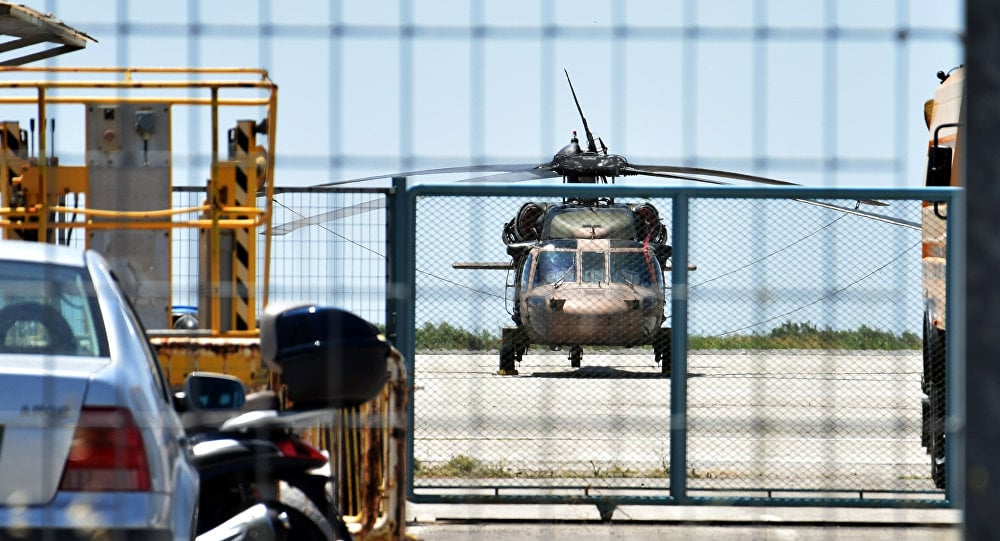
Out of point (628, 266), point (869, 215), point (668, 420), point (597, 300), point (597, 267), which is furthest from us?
point (628, 266)

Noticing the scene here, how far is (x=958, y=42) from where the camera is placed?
345 centimetres

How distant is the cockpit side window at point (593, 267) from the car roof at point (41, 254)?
7.91 m

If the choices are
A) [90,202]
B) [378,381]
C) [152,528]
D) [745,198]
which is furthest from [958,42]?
[90,202]

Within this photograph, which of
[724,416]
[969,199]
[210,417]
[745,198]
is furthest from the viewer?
[724,416]

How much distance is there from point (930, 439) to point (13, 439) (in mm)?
5632

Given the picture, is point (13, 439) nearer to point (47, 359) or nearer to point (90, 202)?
point (47, 359)

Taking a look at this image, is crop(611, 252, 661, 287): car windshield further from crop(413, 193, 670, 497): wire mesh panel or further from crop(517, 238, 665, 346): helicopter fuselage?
crop(413, 193, 670, 497): wire mesh panel

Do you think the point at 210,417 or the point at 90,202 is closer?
the point at 210,417

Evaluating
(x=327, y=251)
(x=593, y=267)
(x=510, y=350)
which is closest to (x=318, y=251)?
(x=327, y=251)

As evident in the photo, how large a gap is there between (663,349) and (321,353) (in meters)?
3.61

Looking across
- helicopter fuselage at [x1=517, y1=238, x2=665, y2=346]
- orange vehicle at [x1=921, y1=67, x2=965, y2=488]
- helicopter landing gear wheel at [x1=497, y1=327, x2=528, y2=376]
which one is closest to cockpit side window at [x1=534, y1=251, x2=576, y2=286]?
helicopter fuselage at [x1=517, y1=238, x2=665, y2=346]

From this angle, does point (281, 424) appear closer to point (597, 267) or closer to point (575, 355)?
point (575, 355)

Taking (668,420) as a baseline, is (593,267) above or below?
above

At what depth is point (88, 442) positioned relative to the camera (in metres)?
2.93
